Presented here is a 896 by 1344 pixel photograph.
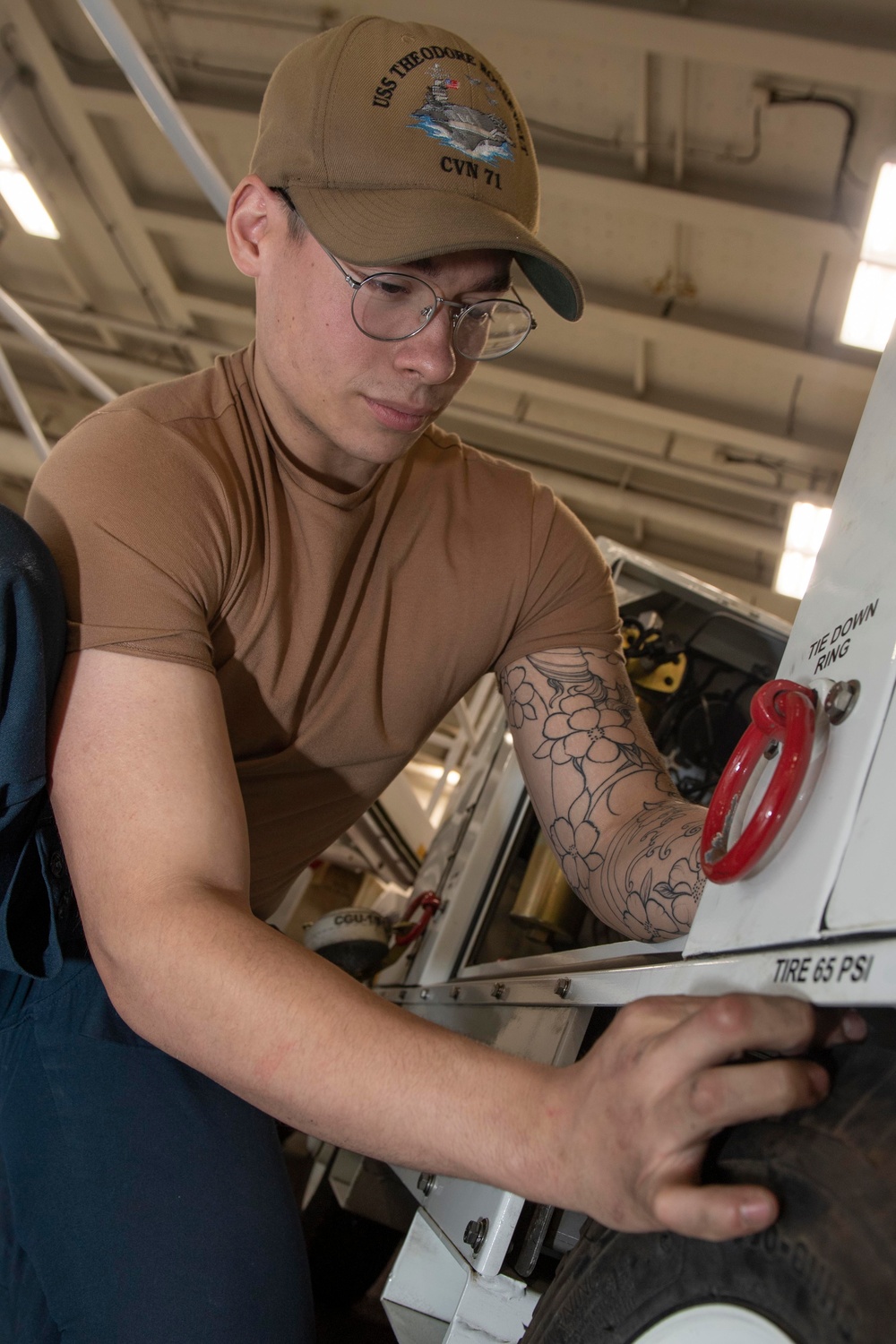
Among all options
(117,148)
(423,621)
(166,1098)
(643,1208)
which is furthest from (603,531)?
(643,1208)

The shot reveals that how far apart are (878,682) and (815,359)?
3639 millimetres

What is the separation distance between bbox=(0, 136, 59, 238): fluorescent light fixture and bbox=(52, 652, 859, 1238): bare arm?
4.30m

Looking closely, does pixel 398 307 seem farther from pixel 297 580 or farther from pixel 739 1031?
pixel 739 1031

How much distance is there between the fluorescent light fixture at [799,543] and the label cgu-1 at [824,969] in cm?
382

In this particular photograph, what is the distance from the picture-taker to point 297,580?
3.87 ft

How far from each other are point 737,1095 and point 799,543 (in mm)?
4403

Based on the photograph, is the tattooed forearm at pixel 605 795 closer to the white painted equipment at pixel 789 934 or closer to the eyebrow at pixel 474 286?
the white painted equipment at pixel 789 934

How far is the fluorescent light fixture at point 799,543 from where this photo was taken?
4.40m

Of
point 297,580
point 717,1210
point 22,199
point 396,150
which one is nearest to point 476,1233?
point 717,1210

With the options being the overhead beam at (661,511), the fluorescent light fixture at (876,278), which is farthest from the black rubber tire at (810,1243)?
the overhead beam at (661,511)

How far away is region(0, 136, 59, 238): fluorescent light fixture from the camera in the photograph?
170 inches

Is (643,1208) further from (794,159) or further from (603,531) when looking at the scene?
(603,531)

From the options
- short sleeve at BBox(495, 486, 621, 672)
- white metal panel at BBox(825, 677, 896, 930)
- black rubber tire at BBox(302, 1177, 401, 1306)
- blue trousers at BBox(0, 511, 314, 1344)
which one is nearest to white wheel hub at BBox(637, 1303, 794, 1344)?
white metal panel at BBox(825, 677, 896, 930)

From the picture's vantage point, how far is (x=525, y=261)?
4.00ft
